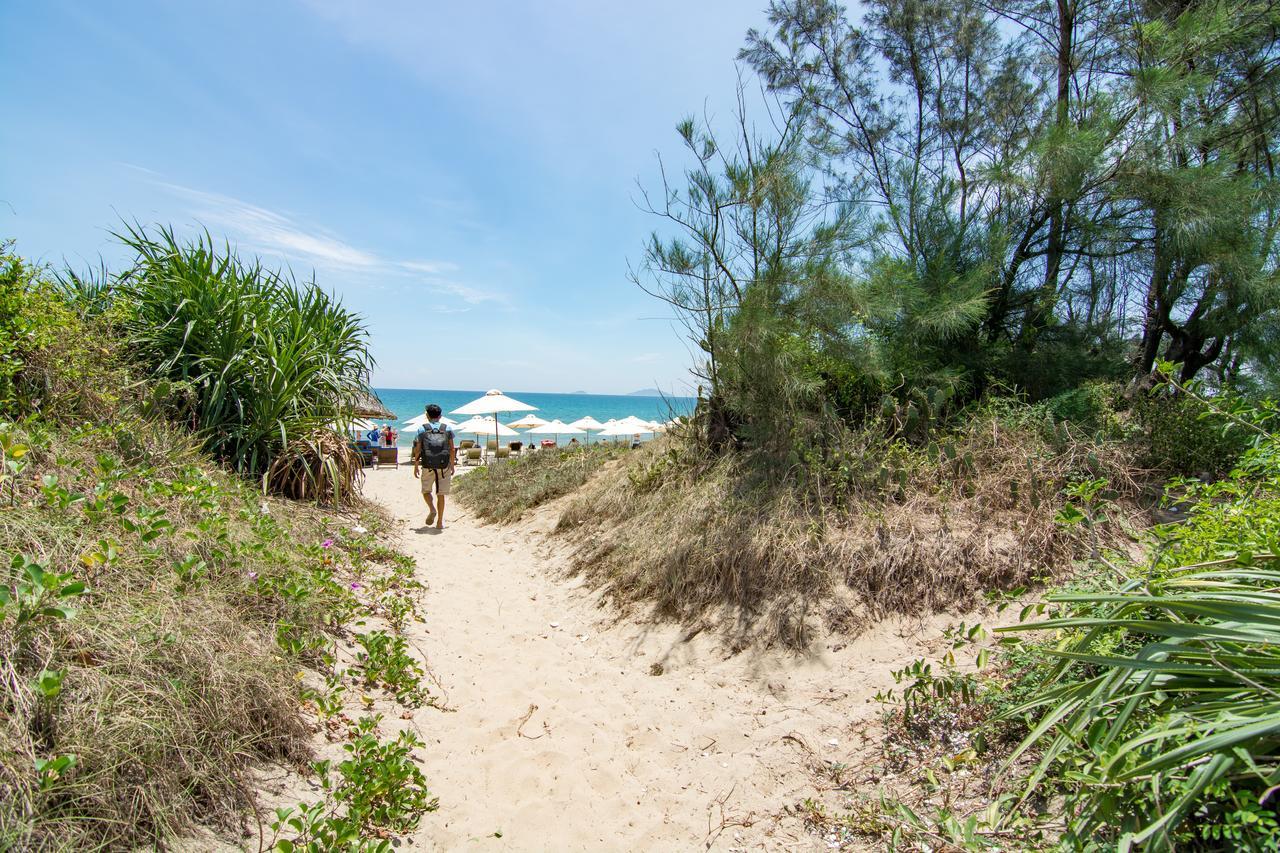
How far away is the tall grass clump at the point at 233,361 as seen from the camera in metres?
4.93

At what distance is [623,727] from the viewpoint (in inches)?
142

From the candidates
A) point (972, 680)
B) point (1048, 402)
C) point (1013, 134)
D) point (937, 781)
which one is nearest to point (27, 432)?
point (937, 781)

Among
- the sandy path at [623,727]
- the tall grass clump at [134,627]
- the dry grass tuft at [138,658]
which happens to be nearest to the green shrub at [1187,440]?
the sandy path at [623,727]

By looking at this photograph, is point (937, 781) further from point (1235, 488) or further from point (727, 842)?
point (1235, 488)

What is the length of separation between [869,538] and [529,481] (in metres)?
5.85

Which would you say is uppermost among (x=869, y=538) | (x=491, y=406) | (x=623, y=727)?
(x=491, y=406)

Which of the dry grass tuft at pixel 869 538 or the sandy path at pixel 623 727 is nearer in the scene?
the sandy path at pixel 623 727

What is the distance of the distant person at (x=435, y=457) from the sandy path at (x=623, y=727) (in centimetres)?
264

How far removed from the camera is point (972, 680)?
300 cm

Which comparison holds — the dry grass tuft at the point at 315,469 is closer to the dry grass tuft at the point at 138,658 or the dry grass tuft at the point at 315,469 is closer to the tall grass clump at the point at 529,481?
the dry grass tuft at the point at 138,658

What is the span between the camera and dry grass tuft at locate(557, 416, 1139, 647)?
13.1ft

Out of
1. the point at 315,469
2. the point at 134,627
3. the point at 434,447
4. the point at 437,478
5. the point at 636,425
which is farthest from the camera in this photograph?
the point at 636,425

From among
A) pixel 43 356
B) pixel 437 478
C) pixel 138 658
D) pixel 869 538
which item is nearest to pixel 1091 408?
pixel 869 538

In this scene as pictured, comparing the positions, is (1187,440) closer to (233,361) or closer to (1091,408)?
(1091,408)
